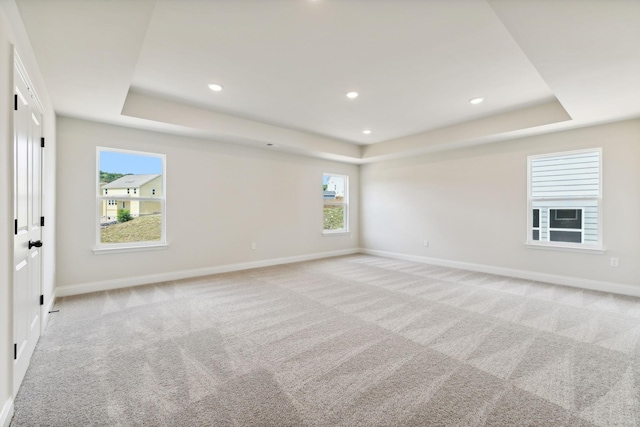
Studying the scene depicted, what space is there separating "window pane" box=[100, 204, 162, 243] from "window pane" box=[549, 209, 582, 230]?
6538 mm

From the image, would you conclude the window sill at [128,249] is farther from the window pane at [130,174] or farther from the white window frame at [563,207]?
the white window frame at [563,207]

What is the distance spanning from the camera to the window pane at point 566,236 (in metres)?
4.39

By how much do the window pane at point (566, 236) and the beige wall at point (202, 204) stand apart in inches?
167

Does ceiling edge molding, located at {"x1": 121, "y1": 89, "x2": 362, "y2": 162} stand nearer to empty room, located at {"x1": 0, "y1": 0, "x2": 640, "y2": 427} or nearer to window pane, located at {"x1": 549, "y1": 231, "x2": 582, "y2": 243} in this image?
empty room, located at {"x1": 0, "y1": 0, "x2": 640, "y2": 427}

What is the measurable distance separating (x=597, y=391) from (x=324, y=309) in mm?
Answer: 2346

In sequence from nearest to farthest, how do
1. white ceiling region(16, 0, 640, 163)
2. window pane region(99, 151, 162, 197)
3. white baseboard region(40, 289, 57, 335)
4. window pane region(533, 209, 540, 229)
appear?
white ceiling region(16, 0, 640, 163) < white baseboard region(40, 289, 57, 335) < window pane region(99, 151, 162, 197) < window pane region(533, 209, 540, 229)

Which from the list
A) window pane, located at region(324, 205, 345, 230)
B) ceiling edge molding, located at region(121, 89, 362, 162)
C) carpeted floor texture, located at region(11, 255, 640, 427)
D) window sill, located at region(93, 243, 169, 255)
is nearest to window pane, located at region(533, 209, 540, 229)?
carpeted floor texture, located at region(11, 255, 640, 427)

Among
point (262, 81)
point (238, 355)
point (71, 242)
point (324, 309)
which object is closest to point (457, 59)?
point (262, 81)

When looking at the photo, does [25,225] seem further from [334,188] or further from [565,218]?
[565,218]

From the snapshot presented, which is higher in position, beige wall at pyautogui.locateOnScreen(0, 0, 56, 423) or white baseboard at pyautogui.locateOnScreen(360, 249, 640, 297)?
beige wall at pyautogui.locateOnScreen(0, 0, 56, 423)

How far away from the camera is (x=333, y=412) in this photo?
1659 mm

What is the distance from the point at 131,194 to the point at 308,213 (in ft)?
11.4

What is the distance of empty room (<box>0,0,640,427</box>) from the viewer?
1.80 m

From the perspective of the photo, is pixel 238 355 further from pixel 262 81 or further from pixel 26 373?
pixel 262 81
